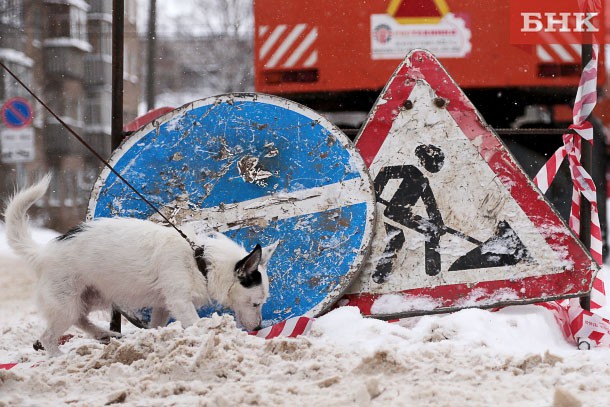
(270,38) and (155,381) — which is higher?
(270,38)

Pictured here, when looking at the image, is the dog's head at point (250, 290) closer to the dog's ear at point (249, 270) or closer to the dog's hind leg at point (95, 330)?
the dog's ear at point (249, 270)

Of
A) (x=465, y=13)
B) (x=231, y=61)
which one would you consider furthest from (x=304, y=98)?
(x=231, y=61)

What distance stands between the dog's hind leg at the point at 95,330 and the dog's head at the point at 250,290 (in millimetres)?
715

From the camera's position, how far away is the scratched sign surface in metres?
3.90

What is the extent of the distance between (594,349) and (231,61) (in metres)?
24.7

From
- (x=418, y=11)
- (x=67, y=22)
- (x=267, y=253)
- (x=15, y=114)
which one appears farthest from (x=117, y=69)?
(x=67, y=22)

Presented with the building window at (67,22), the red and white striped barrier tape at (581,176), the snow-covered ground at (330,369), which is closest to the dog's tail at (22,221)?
the snow-covered ground at (330,369)

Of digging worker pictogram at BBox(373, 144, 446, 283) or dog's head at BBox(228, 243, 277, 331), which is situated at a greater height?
digging worker pictogram at BBox(373, 144, 446, 283)

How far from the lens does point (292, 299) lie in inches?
154

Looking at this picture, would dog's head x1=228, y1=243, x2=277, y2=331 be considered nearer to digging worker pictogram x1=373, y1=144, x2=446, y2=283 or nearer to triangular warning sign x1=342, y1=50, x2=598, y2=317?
triangular warning sign x1=342, y1=50, x2=598, y2=317

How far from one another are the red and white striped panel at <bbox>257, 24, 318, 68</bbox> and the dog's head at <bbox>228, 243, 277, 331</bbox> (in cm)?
341

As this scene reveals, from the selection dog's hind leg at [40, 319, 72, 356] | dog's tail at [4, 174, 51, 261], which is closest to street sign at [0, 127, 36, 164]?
dog's tail at [4, 174, 51, 261]

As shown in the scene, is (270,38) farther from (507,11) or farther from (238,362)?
(238,362)

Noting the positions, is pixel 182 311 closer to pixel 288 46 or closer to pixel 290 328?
pixel 290 328
